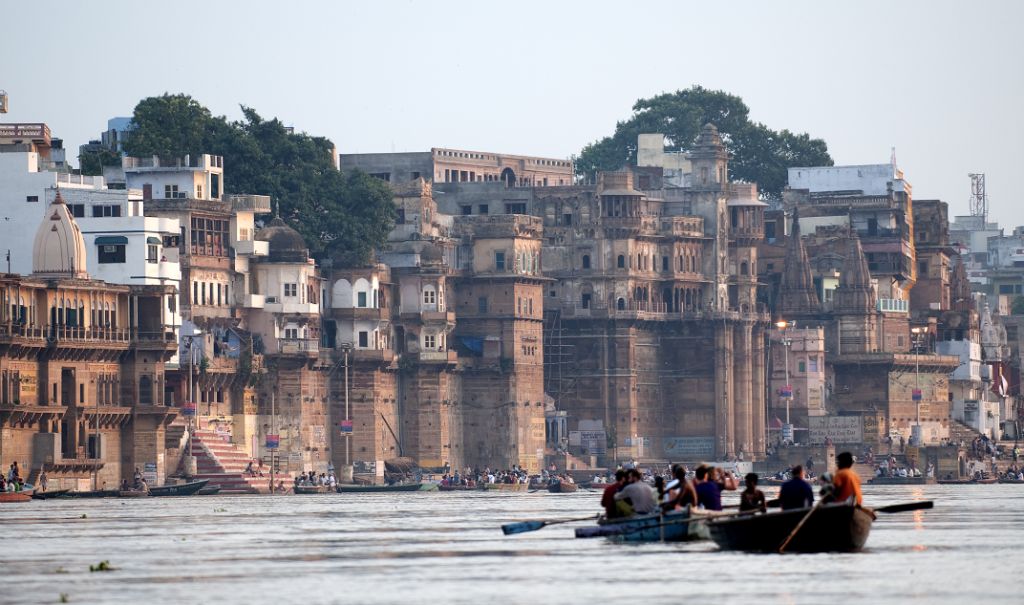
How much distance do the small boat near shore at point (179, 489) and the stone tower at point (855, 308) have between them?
6873cm

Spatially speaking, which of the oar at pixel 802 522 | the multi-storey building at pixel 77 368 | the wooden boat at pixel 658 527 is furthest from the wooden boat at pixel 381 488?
the oar at pixel 802 522

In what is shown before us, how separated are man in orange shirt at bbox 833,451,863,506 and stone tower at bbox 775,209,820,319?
125834mm

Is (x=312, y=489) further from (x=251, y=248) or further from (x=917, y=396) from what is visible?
(x=917, y=396)

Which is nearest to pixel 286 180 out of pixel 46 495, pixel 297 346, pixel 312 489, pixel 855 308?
pixel 297 346

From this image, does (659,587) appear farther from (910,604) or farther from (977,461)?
(977,461)

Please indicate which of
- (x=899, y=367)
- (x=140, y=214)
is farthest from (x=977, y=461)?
(x=140, y=214)

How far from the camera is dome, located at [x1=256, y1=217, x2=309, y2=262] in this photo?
456ft

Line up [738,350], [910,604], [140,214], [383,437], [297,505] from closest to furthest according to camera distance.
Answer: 1. [910,604]
2. [297,505]
3. [140,214]
4. [383,437]
5. [738,350]

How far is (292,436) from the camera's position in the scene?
450 ft

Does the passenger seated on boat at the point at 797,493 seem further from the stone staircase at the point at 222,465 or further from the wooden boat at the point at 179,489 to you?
the stone staircase at the point at 222,465

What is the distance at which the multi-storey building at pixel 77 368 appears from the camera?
11544 cm

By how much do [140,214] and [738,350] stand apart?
49.1m

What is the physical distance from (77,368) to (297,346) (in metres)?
18.9

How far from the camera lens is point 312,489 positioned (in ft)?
431
